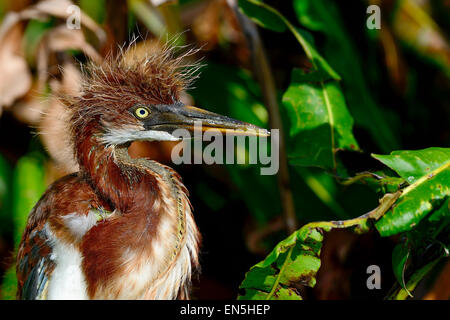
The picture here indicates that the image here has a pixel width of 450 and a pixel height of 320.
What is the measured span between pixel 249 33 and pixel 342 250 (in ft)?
3.31

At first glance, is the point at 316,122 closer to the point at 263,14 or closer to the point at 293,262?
the point at 263,14

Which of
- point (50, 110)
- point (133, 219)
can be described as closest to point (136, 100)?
point (133, 219)

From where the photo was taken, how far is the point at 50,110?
223cm

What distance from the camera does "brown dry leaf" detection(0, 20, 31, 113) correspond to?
8.69 feet

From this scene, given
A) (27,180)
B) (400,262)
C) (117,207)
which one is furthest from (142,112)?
(27,180)

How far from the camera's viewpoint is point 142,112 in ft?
5.25

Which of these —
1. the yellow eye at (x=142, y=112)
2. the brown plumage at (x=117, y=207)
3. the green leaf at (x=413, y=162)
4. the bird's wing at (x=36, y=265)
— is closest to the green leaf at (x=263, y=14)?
the brown plumage at (x=117, y=207)

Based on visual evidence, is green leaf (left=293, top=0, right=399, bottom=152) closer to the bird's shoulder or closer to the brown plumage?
the brown plumage

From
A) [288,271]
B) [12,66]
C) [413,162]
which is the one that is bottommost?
[288,271]

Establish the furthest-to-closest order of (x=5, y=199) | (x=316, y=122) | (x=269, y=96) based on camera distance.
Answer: (x=5, y=199) → (x=269, y=96) → (x=316, y=122)

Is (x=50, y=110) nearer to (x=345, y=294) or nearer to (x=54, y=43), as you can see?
(x=54, y=43)

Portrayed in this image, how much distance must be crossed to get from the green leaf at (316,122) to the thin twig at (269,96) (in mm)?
227

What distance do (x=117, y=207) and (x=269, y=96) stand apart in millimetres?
933

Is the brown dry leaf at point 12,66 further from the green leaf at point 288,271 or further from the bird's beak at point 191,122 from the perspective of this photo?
the green leaf at point 288,271
